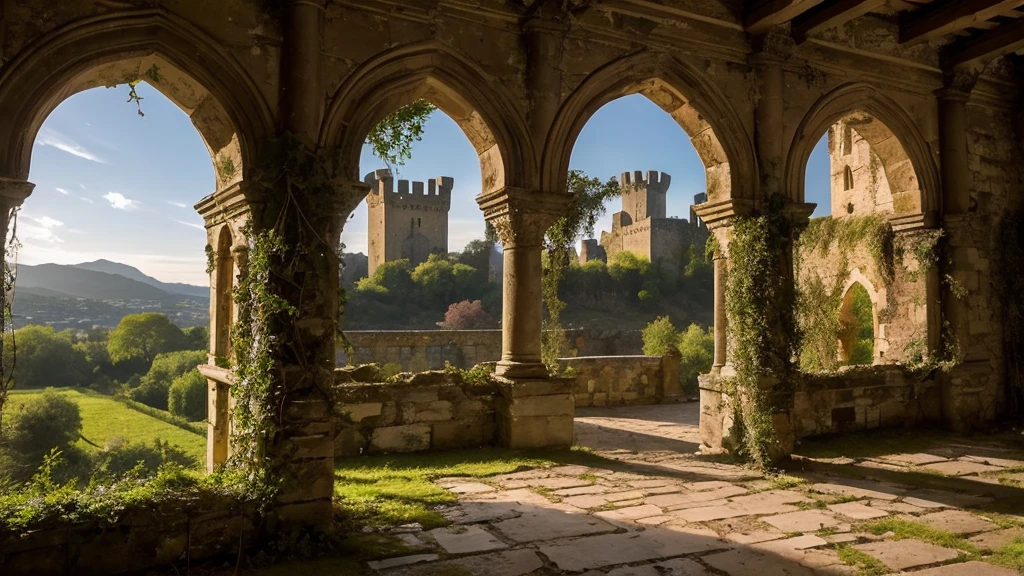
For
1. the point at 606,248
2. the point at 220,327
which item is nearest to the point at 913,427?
the point at 220,327

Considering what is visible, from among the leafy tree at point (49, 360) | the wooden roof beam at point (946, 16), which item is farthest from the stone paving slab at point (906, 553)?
the leafy tree at point (49, 360)

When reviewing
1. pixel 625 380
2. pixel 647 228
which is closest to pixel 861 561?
pixel 625 380

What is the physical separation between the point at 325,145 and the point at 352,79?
56cm

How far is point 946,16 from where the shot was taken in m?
6.39

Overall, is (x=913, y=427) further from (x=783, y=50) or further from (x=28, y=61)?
(x=28, y=61)

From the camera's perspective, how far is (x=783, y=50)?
6457 millimetres

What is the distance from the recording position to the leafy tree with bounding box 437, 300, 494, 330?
3434 cm

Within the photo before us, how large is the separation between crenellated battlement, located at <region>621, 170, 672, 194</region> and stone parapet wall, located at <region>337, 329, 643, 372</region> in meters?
31.5

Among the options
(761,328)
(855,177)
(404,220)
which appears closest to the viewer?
(761,328)

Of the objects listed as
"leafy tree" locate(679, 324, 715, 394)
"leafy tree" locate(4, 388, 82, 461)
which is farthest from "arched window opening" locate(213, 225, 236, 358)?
"leafy tree" locate(679, 324, 715, 394)

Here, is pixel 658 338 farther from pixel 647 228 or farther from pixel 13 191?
pixel 647 228

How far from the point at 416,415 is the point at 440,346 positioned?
36.2ft

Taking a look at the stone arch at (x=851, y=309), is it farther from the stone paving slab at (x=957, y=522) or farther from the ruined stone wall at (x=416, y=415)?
the ruined stone wall at (x=416, y=415)

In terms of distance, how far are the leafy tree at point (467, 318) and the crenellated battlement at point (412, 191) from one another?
14039 mm
